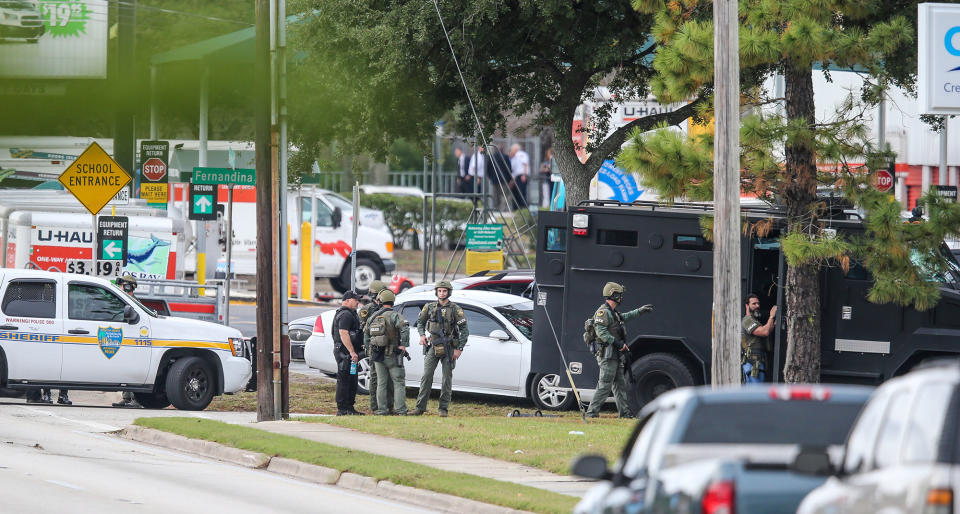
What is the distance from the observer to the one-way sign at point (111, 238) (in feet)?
70.1

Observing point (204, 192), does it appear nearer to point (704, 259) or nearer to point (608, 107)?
point (608, 107)

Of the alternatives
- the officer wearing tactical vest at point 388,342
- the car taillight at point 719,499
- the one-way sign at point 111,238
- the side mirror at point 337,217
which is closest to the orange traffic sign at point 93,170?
the car taillight at point 719,499

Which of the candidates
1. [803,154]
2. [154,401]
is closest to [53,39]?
[803,154]

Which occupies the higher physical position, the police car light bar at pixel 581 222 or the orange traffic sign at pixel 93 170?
the police car light bar at pixel 581 222

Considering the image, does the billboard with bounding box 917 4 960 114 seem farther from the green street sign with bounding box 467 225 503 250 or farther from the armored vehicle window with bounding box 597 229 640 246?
the green street sign with bounding box 467 225 503 250

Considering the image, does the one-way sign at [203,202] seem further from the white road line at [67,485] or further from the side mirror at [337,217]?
the side mirror at [337,217]

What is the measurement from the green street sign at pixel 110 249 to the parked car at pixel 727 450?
16.7m

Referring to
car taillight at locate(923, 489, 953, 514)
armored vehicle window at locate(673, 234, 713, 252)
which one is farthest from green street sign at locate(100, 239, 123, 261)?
car taillight at locate(923, 489, 953, 514)

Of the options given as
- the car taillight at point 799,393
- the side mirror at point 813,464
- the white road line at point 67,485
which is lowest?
the white road line at point 67,485

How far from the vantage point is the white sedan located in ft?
59.0

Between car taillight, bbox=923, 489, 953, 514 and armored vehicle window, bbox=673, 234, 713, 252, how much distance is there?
12.5 meters

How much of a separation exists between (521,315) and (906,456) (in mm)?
14407

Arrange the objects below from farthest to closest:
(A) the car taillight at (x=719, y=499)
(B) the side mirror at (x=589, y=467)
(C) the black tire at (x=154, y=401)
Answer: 1. (C) the black tire at (x=154, y=401)
2. (B) the side mirror at (x=589, y=467)
3. (A) the car taillight at (x=719, y=499)

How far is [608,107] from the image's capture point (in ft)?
71.2
